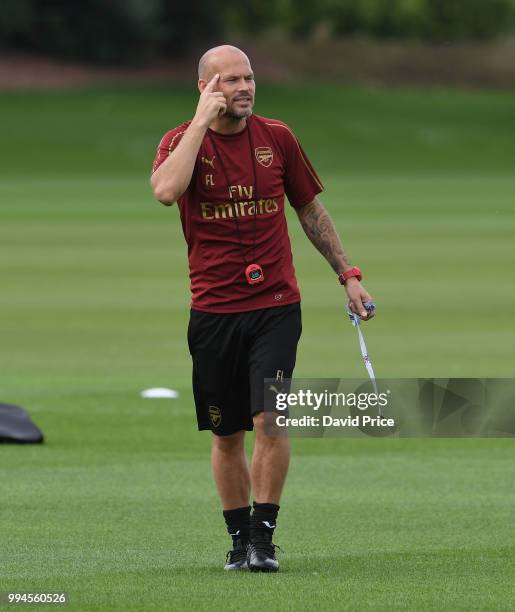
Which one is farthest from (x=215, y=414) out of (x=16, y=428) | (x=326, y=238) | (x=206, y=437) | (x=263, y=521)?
(x=206, y=437)

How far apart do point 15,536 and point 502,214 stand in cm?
3010

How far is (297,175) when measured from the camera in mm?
→ 7910

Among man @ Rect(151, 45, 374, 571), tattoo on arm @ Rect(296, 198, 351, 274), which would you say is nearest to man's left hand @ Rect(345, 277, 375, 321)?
man @ Rect(151, 45, 374, 571)

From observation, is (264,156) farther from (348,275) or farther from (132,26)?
(132,26)

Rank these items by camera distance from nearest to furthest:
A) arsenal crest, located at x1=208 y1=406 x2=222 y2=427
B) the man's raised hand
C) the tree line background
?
1. the man's raised hand
2. arsenal crest, located at x1=208 y1=406 x2=222 y2=427
3. the tree line background

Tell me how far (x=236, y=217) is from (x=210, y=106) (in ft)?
1.62

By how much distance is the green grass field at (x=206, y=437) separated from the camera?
7.46 meters

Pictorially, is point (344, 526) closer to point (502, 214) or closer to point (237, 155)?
point (237, 155)

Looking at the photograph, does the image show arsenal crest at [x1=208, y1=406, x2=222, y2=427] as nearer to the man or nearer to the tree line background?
the man

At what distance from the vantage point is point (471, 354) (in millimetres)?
17125

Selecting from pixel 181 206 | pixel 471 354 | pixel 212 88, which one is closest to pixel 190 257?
pixel 181 206

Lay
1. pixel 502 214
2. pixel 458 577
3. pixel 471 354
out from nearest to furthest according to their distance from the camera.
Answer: pixel 458 577 < pixel 471 354 < pixel 502 214

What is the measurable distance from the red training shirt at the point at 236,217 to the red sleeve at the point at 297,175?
5cm

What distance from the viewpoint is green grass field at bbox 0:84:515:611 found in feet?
24.5
